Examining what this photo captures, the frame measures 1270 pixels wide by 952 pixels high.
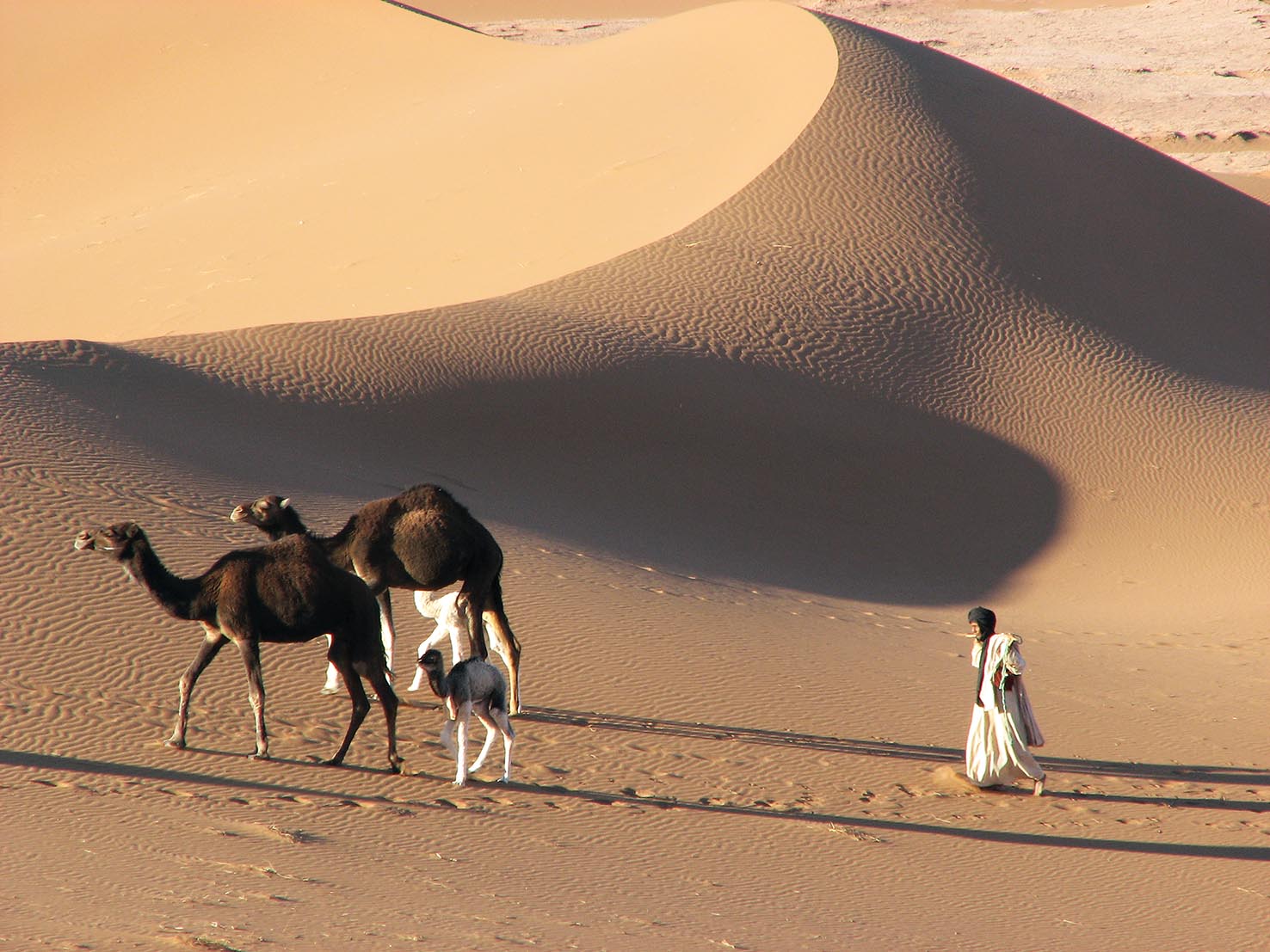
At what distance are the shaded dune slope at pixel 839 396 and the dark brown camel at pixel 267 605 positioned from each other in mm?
3949

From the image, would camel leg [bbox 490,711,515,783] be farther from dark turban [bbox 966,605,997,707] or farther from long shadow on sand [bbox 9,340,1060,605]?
long shadow on sand [bbox 9,340,1060,605]

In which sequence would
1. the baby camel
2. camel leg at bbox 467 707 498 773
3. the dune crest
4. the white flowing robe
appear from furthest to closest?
the dune crest
the white flowing robe
camel leg at bbox 467 707 498 773
the baby camel

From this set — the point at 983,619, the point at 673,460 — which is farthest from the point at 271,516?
the point at 673,460

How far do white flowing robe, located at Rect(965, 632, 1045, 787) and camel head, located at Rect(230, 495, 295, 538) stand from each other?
4.32 meters

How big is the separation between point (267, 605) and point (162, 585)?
632 mm

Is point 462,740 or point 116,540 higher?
point 116,540

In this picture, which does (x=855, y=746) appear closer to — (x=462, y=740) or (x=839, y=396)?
(x=462, y=740)

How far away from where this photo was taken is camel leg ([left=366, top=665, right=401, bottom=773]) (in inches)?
316

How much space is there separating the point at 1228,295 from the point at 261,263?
16182 millimetres

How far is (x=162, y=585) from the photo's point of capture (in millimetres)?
8047

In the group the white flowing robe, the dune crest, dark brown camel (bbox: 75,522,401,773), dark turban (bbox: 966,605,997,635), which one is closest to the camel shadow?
the white flowing robe

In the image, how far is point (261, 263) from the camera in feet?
83.0

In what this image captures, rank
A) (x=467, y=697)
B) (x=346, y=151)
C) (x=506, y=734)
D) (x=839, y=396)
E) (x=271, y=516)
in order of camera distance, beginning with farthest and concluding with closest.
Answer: (x=346, y=151) < (x=839, y=396) < (x=271, y=516) < (x=506, y=734) < (x=467, y=697)

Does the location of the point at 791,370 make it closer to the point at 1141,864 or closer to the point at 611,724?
the point at 611,724
